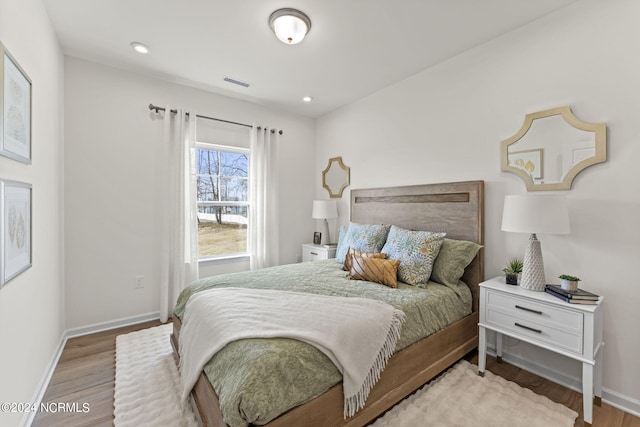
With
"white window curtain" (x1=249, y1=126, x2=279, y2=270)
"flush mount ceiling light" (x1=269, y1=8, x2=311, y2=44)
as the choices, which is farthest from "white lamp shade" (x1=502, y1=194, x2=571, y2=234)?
"white window curtain" (x1=249, y1=126, x2=279, y2=270)

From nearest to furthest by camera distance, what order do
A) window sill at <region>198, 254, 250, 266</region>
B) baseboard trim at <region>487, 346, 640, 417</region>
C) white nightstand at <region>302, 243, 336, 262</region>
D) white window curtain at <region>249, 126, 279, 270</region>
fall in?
baseboard trim at <region>487, 346, 640, 417</region> < window sill at <region>198, 254, 250, 266</region> < white nightstand at <region>302, 243, 336, 262</region> < white window curtain at <region>249, 126, 279, 270</region>

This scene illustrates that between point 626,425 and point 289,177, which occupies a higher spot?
point 289,177

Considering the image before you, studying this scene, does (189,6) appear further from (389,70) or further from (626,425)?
(626,425)

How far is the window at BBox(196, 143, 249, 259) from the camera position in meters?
3.43

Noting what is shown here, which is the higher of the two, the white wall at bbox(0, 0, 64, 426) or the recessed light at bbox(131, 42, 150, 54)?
the recessed light at bbox(131, 42, 150, 54)

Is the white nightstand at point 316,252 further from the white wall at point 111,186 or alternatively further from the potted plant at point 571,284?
the potted plant at point 571,284

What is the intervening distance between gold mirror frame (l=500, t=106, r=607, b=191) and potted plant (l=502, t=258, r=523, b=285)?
1.88 feet

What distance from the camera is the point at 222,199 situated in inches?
140

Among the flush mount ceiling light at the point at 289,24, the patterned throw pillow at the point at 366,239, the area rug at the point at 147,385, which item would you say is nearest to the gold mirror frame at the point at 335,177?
the patterned throw pillow at the point at 366,239

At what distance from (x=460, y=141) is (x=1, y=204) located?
10.1 feet

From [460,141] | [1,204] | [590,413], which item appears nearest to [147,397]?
[1,204]

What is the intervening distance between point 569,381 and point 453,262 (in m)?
1.06

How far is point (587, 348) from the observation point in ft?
5.20

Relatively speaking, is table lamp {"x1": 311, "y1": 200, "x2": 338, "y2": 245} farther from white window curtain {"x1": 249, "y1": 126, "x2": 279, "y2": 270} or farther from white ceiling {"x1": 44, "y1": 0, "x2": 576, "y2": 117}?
white ceiling {"x1": 44, "y1": 0, "x2": 576, "y2": 117}
